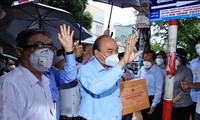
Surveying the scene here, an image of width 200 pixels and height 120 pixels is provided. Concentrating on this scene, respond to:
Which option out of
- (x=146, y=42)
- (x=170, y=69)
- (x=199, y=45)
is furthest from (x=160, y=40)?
(x=170, y=69)

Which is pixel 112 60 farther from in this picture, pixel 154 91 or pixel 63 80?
pixel 154 91

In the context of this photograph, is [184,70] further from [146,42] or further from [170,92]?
[146,42]

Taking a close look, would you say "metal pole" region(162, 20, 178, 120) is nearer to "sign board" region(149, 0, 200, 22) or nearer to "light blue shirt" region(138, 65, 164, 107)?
"sign board" region(149, 0, 200, 22)

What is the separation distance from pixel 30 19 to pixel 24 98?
298cm

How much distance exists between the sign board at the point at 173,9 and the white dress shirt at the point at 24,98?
2207mm

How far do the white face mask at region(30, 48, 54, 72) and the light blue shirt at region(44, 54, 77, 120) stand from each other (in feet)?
1.87

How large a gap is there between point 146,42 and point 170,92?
651 cm

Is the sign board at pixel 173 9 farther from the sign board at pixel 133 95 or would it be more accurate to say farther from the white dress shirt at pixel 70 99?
the white dress shirt at pixel 70 99

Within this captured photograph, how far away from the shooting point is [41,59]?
1932 mm

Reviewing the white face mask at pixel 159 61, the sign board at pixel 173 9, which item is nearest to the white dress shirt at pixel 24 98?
the sign board at pixel 173 9

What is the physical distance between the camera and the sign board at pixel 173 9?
10.8 feet

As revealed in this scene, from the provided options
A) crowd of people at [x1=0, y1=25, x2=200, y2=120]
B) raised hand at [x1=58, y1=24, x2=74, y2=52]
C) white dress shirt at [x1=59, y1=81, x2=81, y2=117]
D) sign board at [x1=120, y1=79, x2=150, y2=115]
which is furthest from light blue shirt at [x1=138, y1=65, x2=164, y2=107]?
raised hand at [x1=58, y1=24, x2=74, y2=52]

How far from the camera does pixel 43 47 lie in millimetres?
1965

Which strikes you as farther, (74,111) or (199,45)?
(199,45)
